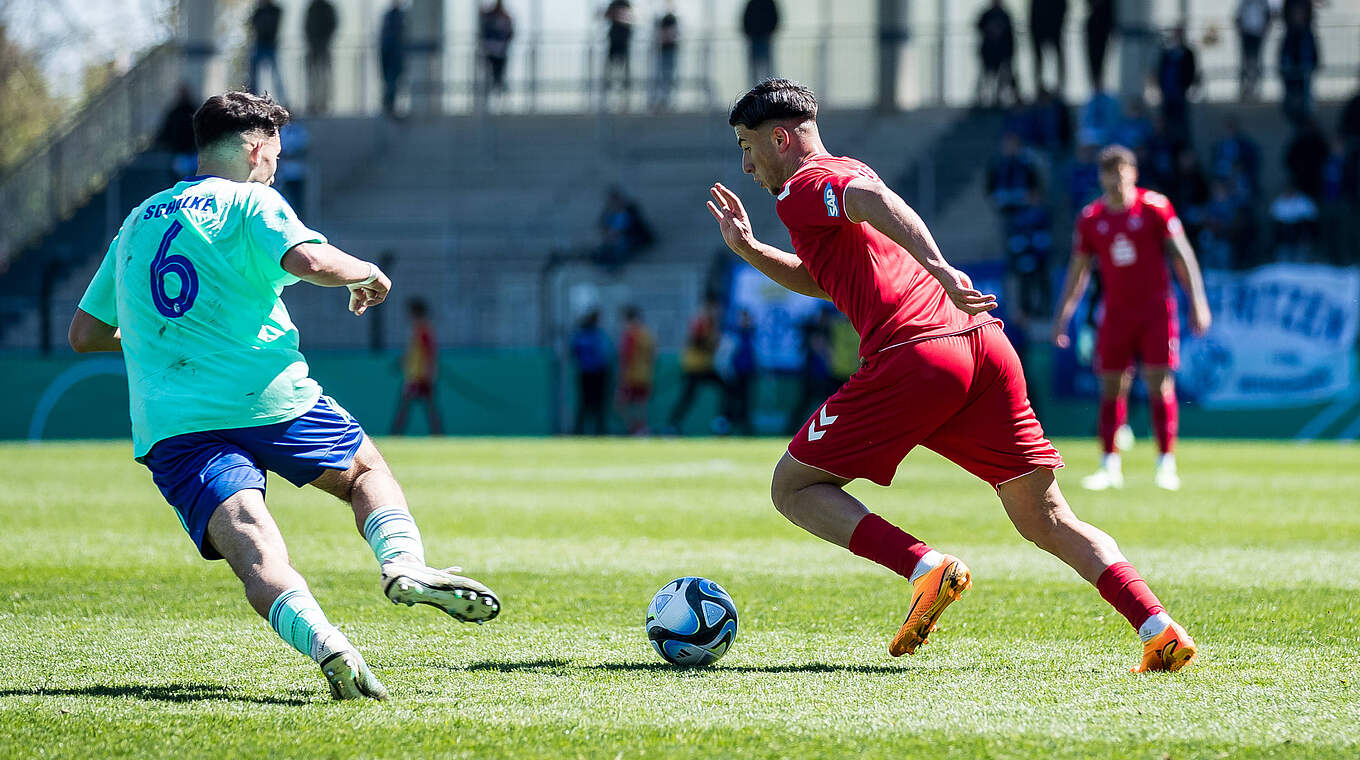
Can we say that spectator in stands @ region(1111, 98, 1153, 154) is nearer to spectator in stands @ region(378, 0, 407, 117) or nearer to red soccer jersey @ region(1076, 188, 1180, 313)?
red soccer jersey @ region(1076, 188, 1180, 313)

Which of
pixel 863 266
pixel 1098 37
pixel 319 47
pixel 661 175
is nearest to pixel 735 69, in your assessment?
pixel 661 175

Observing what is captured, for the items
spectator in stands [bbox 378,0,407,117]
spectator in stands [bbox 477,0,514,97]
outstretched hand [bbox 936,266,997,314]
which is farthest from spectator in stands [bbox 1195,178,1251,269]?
outstretched hand [bbox 936,266,997,314]

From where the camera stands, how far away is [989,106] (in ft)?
90.1

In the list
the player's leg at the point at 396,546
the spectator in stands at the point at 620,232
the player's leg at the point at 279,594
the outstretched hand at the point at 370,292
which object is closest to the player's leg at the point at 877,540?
the player's leg at the point at 396,546

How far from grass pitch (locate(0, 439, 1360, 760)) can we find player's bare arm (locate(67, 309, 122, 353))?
1047mm

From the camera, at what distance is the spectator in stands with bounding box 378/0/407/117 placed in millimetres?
29656

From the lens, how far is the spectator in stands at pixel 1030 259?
2181cm

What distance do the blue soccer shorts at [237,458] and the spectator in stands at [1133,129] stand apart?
65.4 ft

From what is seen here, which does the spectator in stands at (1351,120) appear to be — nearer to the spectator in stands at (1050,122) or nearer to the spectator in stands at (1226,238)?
the spectator in stands at (1226,238)

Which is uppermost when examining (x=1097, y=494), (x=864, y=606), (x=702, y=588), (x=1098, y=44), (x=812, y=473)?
(x=1098, y=44)

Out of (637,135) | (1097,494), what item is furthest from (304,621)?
(637,135)

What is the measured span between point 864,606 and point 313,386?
258 centimetres

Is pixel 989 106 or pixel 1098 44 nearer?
pixel 1098 44

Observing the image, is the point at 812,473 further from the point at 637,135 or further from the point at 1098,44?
the point at 637,135
